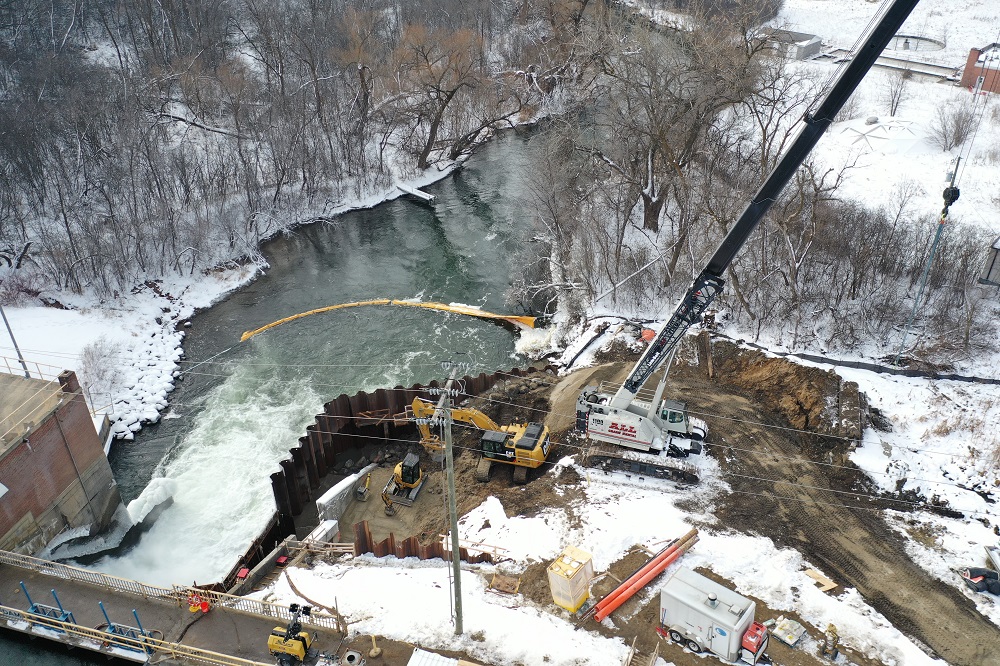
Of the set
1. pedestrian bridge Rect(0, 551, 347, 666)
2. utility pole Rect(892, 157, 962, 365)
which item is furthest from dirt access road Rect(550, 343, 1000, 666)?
pedestrian bridge Rect(0, 551, 347, 666)

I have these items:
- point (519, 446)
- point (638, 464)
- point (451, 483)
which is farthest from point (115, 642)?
point (638, 464)

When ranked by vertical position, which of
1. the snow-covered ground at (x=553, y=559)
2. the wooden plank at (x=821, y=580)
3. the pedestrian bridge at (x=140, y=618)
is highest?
the wooden plank at (x=821, y=580)

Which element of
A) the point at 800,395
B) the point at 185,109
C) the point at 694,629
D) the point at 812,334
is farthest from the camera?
the point at 185,109

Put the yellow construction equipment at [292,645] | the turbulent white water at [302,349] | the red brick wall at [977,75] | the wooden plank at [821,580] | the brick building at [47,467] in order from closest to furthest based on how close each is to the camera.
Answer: the yellow construction equipment at [292,645] → the wooden plank at [821,580] → the brick building at [47,467] → the turbulent white water at [302,349] → the red brick wall at [977,75]

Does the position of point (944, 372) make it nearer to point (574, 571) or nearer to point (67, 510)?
point (574, 571)

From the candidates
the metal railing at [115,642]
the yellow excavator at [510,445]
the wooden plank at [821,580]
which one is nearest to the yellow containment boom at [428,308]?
the yellow excavator at [510,445]

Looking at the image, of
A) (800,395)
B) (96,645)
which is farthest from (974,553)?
(96,645)

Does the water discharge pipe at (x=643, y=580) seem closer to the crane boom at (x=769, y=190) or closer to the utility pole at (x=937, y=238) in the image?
the crane boom at (x=769, y=190)
